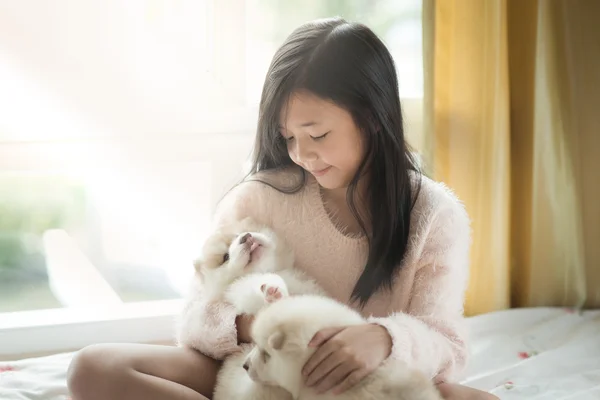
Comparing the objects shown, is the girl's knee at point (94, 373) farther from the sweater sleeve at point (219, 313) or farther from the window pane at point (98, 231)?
the window pane at point (98, 231)

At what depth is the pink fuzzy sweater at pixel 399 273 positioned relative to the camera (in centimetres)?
132

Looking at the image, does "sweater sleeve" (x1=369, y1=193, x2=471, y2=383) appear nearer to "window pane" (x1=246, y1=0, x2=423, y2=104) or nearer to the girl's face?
the girl's face

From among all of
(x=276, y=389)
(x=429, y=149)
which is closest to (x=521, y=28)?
(x=429, y=149)

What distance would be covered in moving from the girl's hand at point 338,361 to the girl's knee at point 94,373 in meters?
0.41

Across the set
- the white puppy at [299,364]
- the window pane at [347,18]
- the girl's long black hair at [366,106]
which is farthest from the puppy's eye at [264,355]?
the window pane at [347,18]

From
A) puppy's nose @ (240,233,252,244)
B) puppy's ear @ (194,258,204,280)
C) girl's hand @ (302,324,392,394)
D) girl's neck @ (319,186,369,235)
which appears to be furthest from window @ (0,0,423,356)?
girl's hand @ (302,324,392,394)

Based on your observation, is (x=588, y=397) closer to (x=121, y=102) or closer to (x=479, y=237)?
(x=479, y=237)

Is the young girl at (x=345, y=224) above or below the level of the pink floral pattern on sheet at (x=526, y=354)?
above

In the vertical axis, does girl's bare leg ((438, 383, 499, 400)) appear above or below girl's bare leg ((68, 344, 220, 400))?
below

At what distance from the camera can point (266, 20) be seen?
2.14 metres

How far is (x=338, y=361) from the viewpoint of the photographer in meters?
1.04

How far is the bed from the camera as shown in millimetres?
1646

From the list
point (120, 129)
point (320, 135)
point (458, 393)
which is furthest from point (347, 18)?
point (458, 393)

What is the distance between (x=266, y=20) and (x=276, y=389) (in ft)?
4.38
